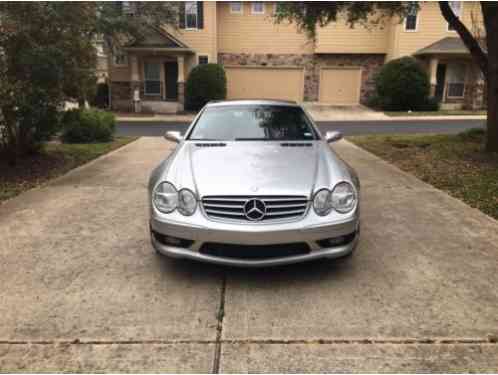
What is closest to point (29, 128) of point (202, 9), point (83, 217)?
point (83, 217)

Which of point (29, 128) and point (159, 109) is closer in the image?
point (29, 128)

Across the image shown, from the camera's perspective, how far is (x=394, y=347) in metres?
2.63

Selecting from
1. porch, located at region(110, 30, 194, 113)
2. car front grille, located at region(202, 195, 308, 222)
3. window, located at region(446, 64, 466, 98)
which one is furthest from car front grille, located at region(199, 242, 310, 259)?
window, located at region(446, 64, 466, 98)

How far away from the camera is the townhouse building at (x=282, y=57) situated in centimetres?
2350

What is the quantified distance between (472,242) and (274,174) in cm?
242

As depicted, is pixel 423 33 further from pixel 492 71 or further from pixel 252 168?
pixel 252 168

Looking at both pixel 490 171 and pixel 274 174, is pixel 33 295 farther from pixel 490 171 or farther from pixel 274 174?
pixel 490 171

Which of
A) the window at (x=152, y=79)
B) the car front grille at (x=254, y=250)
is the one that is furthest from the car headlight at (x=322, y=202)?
the window at (x=152, y=79)

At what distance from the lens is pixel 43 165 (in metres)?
8.08

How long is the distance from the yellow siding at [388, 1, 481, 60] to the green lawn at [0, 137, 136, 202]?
62.3ft

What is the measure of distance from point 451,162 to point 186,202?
6893mm

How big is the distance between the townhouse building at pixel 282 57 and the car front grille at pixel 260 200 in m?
21.0

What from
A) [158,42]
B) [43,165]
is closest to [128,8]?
[158,42]

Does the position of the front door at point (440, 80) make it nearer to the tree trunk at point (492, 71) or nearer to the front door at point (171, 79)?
the front door at point (171, 79)
